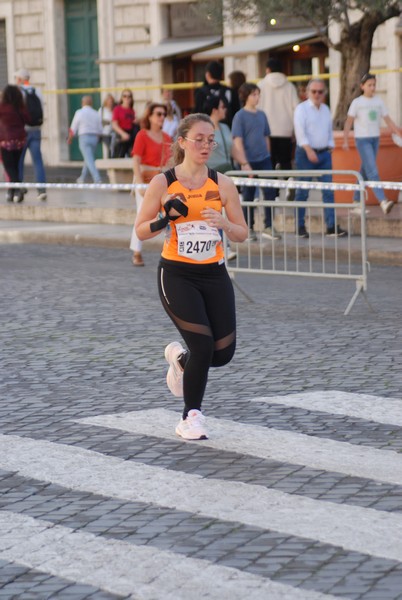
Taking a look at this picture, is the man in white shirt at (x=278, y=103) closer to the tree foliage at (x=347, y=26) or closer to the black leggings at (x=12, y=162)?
the tree foliage at (x=347, y=26)

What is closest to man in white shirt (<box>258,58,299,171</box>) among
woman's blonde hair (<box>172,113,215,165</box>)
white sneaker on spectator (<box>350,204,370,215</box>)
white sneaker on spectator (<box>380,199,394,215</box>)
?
white sneaker on spectator (<box>380,199,394,215</box>)

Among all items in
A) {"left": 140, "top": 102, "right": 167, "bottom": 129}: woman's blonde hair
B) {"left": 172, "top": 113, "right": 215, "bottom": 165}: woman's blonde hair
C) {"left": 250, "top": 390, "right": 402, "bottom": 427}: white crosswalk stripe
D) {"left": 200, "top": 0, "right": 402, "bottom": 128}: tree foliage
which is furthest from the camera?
{"left": 200, "top": 0, "right": 402, "bottom": 128}: tree foliage

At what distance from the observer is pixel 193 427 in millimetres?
7234

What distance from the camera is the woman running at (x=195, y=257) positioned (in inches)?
286

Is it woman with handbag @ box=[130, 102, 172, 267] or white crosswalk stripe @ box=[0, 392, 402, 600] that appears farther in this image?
woman with handbag @ box=[130, 102, 172, 267]

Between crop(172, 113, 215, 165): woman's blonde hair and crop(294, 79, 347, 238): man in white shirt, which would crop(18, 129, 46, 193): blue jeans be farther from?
crop(172, 113, 215, 165): woman's blonde hair

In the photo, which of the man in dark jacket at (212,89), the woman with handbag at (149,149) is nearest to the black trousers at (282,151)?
the man in dark jacket at (212,89)

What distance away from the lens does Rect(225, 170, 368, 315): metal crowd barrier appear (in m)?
12.0

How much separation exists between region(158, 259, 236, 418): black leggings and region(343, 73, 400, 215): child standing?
10.2 meters

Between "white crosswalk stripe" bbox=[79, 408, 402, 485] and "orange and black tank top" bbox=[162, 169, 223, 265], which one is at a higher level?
"orange and black tank top" bbox=[162, 169, 223, 265]

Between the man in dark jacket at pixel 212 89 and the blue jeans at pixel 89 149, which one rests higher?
the man in dark jacket at pixel 212 89

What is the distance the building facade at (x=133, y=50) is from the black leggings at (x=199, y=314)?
77.2ft

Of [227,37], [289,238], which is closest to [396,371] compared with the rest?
[289,238]

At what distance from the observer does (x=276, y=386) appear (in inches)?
341
